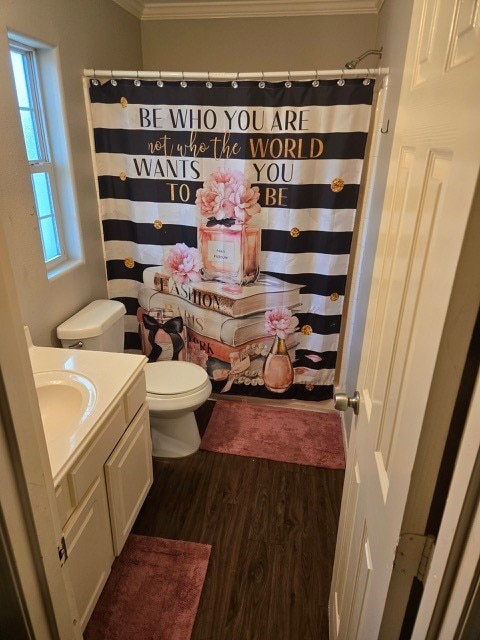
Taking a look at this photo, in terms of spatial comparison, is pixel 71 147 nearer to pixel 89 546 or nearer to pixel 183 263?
pixel 183 263

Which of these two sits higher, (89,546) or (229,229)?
(229,229)

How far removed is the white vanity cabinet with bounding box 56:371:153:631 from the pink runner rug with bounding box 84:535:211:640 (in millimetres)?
151

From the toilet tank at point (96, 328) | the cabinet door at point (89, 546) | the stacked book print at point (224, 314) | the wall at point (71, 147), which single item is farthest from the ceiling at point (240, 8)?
the cabinet door at point (89, 546)

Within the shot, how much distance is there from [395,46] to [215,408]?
2.12m

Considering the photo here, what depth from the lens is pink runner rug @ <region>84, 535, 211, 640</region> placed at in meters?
1.53

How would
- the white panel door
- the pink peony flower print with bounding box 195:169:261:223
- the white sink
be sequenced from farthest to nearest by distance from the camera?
the pink peony flower print with bounding box 195:169:261:223 → the white sink → the white panel door

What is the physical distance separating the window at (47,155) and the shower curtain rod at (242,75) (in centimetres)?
28

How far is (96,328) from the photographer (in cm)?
204

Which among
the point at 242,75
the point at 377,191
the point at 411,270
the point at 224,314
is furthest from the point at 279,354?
the point at 411,270

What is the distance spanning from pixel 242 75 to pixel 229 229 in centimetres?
74

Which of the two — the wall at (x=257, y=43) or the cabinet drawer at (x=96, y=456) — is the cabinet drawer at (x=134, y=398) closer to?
the cabinet drawer at (x=96, y=456)

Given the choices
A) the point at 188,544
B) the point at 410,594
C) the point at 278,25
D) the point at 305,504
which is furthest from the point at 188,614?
the point at 278,25

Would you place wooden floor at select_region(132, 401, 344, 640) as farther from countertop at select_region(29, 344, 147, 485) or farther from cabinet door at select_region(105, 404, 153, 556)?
countertop at select_region(29, 344, 147, 485)

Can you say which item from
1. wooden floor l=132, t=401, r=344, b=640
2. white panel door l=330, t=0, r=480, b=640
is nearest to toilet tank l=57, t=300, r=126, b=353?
wooden floor l=132, t=401, r=344, b=640
